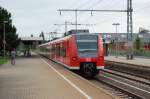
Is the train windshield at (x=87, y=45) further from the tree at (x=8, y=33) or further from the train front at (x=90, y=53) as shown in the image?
the tree at (x=8, y=33)

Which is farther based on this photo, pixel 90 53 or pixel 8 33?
pixel 8 33

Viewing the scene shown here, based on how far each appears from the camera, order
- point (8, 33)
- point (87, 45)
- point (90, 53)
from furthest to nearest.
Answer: point (8, 33), point (87, 45), point (90, 53)

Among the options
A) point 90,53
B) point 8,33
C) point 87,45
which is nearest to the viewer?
point 90,53

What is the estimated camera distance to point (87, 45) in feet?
91.2

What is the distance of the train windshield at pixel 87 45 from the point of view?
2753 centimetres

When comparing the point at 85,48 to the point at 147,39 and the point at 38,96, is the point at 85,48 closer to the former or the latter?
the point at 38,96

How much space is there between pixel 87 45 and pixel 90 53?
2.06 ft

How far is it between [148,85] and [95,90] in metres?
7.55

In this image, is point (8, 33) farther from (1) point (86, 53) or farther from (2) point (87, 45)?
(1) point (86, 53)

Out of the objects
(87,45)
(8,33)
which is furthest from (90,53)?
(8,33)

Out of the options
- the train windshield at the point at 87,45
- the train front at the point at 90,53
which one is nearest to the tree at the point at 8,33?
the train windshield at the point at 87,45

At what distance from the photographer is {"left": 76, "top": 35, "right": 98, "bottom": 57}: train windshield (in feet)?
90.3

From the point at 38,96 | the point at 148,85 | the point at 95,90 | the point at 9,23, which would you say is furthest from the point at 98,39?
the point at 9,23

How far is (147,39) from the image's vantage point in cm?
12138
